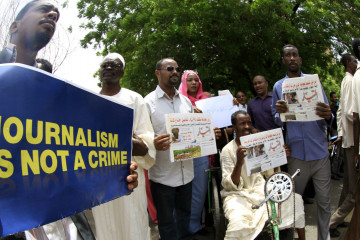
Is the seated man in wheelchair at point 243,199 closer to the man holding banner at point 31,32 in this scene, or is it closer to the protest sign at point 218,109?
the protest sign at point 218,109

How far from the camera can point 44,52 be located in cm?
141

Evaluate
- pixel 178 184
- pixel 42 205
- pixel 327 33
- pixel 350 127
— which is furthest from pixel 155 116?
pixel 327 33

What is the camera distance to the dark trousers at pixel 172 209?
10.8ft

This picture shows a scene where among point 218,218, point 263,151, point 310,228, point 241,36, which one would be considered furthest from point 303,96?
point 241,36

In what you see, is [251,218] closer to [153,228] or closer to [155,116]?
[155,116]

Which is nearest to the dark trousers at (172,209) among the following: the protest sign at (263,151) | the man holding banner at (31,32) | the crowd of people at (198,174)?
the crowd of people at (198,174)

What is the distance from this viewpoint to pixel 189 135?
3291mm

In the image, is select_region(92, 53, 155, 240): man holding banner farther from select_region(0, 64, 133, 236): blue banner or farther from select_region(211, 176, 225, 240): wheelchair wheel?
select_region(0, 64, 133, 236): blue banner

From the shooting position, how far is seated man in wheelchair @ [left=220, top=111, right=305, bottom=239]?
3.02 metres

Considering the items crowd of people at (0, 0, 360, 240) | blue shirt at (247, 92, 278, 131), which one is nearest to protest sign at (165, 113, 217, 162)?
crowd of people at (0, 0, 360, 240)

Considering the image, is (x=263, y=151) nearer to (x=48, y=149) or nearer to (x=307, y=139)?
(x=307, y=139)

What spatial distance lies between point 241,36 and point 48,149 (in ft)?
22.8

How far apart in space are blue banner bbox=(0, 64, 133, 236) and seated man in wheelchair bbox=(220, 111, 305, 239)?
69.2 inches

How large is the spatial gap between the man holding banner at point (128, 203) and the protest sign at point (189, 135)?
10.6 inches
